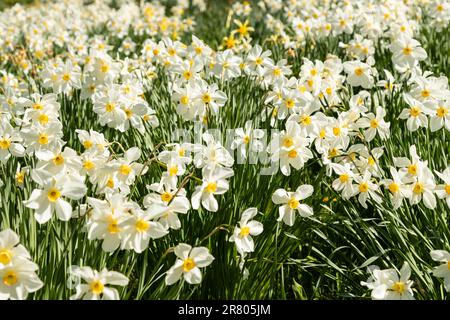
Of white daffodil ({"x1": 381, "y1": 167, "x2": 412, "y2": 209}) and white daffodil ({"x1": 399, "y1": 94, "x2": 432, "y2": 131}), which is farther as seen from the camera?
white daffodil ({"x1": 399, "y1": 94, "x2": 432, "y2": 131})

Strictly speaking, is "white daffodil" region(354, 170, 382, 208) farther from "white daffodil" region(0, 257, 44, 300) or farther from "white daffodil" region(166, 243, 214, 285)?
"white daffodil" region(0, 257, 44, 300)

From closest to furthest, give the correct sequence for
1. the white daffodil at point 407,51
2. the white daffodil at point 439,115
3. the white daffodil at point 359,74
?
the white daffodil at point 439,115
the white daffodil at point 359,74
the white daffodil at point 407,51

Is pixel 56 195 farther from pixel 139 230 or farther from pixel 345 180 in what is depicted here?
pixel 345 180

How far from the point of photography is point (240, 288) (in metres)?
2.26

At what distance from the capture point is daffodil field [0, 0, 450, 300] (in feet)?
6.15

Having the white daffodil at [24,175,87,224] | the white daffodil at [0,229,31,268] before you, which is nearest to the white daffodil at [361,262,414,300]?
the white daffodil at [24,175,87,224]

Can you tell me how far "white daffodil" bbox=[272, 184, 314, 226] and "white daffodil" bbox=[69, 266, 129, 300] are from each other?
722 mm

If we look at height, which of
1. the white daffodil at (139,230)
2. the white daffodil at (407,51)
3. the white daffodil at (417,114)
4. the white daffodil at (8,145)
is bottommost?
the white daffodil at (139,230)

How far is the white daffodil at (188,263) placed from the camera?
6.07 feet

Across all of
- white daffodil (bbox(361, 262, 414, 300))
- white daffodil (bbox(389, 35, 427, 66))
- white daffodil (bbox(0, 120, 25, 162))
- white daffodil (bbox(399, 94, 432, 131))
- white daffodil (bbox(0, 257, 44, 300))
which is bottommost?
white daffodil (bbox(361, 262, 414, 300))

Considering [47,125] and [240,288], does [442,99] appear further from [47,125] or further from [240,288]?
[47,125]

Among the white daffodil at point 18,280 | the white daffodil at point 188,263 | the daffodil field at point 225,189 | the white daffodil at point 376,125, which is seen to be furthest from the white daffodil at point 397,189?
the white daffodil at point 18,280

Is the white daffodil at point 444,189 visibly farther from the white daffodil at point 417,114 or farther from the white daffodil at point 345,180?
the white daffodil at point 417,114

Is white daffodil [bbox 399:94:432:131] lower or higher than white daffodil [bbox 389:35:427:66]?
lower
